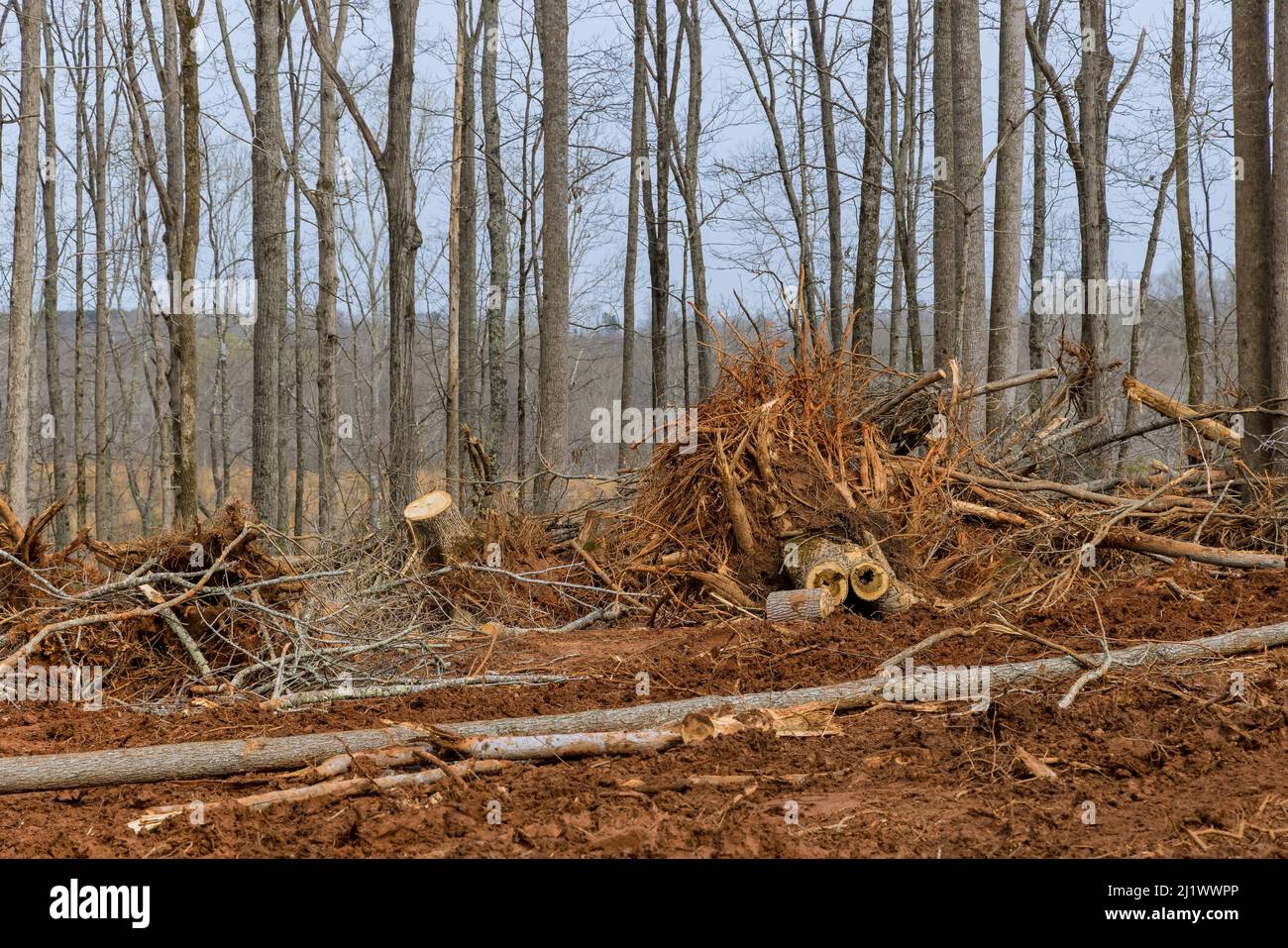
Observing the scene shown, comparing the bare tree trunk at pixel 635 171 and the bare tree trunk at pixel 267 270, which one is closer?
the bare tree trunk at pixel 267 270

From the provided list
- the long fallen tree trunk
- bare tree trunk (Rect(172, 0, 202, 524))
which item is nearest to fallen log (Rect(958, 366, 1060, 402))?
the long fallen tree trunk

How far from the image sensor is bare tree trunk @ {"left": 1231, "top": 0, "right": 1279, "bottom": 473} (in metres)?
8.73

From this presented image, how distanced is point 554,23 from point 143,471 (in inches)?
1377

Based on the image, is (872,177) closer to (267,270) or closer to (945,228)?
(945,228)

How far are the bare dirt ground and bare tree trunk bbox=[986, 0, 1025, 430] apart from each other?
5.36 metres

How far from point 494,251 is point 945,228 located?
7.32 meters

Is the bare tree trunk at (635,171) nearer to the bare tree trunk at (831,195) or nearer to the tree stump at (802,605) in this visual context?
the bare tree trunk at (831,195)

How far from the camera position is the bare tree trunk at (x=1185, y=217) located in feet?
50.2

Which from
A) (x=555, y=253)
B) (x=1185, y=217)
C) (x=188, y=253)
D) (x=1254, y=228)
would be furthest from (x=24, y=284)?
(x=1185, y=217)

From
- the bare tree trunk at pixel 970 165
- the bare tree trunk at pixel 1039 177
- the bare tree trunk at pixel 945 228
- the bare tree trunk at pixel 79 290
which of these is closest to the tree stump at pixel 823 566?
the bare tree trunk at pixel 945 228

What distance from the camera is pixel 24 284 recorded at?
1271cm

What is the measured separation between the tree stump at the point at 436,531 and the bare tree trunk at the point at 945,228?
5.03 metres
